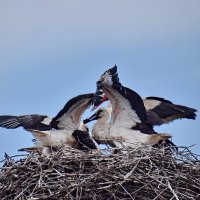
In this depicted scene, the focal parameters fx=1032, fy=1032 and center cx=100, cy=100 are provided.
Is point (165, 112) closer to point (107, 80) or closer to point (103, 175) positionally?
point (107, 80)

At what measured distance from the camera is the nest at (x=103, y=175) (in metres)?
9.02

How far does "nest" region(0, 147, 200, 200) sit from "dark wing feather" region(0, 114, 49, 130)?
1455mm

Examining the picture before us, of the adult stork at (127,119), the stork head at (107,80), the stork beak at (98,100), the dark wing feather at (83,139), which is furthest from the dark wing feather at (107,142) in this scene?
the stork head at (107,80)

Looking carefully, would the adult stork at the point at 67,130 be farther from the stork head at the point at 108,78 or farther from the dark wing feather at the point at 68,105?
the stork head at the point at 108,78

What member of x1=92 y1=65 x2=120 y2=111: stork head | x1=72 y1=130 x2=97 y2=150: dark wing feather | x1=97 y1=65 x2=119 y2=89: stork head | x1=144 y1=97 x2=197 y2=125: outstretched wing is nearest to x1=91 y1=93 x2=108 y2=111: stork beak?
x1=92 y1=65 x2=120 y2=111: stork head

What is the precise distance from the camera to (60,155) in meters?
9.53

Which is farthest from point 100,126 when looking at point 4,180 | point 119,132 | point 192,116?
point 4,180

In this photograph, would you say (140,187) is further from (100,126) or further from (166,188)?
(100,126)

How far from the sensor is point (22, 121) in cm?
1123

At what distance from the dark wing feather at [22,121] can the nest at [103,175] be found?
1455mm

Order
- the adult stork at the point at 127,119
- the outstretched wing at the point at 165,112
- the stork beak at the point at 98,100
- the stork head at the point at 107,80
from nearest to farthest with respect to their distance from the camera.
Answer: the stork head at the point at 107,80
the stork beak at the point at 98,100
the adult stork at the point at 127,119
the outstretched wing at the point at 165,112

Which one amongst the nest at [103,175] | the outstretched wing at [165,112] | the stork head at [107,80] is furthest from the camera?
the outstretched wing at [165,112]

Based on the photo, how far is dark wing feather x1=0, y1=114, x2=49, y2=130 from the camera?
11.1 metres

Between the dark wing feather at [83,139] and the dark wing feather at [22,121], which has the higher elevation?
the dark wing feather at [22,121]
